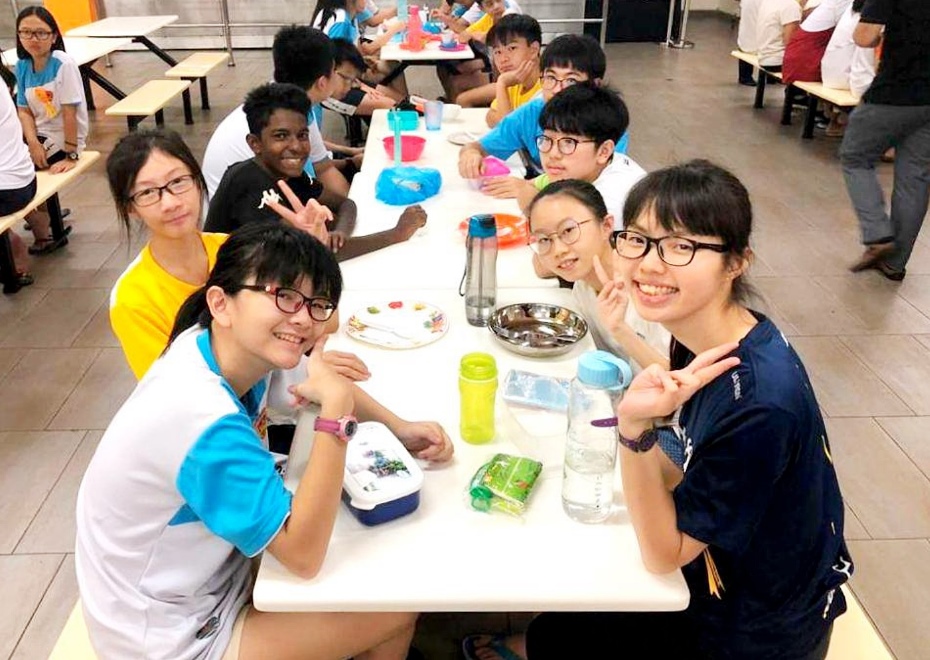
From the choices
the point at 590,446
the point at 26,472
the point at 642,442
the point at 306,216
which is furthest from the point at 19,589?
the point at 642,442

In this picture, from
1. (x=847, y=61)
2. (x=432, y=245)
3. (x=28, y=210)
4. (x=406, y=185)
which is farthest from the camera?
(x=847, y=61)

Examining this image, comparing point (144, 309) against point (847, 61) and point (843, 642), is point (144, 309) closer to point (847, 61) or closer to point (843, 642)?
point (843, 642)

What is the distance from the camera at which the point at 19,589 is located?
2.11 meters

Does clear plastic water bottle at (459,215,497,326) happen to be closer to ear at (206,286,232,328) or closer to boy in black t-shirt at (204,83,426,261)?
boy in black t-shirt at (204,83,426,261)

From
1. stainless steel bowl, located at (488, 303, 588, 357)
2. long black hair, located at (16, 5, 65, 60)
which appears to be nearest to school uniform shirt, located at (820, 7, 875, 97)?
stainless steel bowl, located at (488, 303, 588, 357)

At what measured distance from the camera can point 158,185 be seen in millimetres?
1901

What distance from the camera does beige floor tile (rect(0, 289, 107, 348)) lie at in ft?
11.0

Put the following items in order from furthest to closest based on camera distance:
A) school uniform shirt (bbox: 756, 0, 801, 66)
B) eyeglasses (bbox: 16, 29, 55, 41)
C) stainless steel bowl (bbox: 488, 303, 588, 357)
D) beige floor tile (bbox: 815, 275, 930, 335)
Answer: school uniform shirt (bbox: 756, 0, 801, 66), eyeglasses (bbox: 16, 29, 55, 41), beige floor tile (bbox: 815, 275, 930, 335), stainless steel bowl (bbox: 488, 303, 588, 357)

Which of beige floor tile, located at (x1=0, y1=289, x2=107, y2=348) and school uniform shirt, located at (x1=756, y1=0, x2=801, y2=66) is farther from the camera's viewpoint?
school uniform shirt, located at (x1=756, y1=0, x2=801, y2=66)

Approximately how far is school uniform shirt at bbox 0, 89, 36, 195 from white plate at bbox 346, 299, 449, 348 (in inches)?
89.6

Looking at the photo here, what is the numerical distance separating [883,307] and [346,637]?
3167 mm

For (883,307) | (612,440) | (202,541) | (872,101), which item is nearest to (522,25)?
(872,101)

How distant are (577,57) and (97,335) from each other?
7.69 ft

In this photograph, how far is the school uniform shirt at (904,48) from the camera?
3.52m
